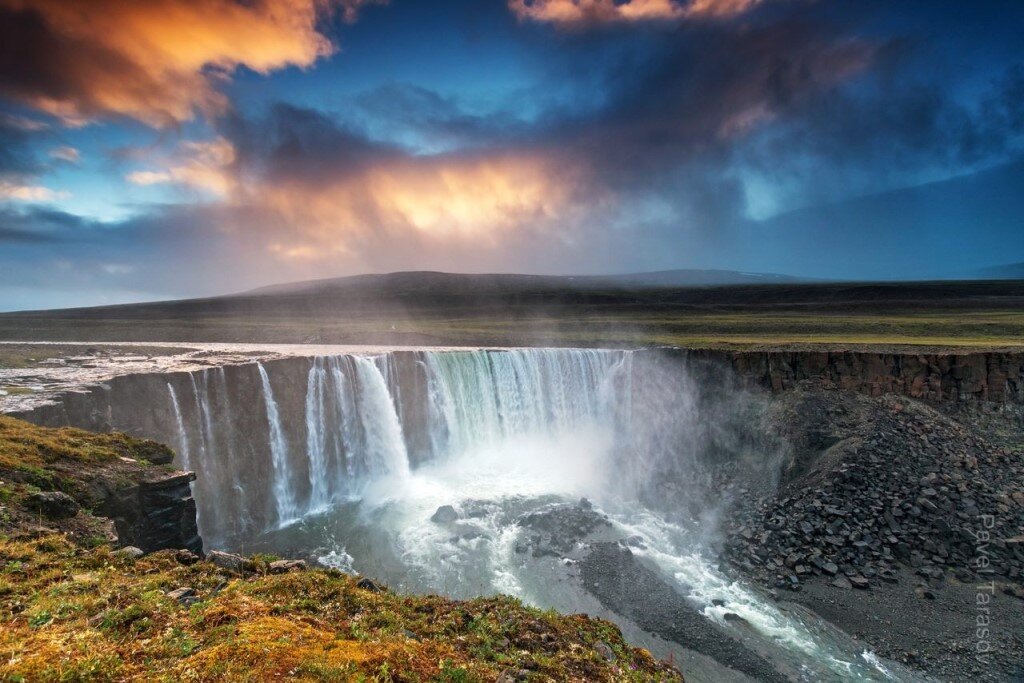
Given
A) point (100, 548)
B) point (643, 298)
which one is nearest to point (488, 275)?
point (643, 298)

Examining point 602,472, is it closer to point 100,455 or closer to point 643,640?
point 643,640

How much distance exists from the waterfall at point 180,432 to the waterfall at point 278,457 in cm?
338

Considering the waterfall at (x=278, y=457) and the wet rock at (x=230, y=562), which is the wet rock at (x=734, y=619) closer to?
the wet rock at (x=230, y=562)

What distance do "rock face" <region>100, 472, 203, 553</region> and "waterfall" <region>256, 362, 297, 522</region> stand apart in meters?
10.4

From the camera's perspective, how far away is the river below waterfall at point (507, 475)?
14.8 metres

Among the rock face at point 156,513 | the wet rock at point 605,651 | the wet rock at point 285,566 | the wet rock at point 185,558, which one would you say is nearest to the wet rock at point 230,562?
the wet rock at point 185,558

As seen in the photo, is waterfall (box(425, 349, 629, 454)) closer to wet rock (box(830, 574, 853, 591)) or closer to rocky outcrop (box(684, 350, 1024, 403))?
rocky outcrop (box(684, 350, 1024, 403))

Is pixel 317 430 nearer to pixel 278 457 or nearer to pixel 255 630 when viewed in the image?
pixel 278 457

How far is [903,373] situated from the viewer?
2505 cm

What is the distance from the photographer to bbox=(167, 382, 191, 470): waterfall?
18.3 metres

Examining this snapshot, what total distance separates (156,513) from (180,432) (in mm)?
9717

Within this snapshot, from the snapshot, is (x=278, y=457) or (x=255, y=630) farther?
(x=278, y=457)

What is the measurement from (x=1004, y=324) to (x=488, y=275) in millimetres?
131410

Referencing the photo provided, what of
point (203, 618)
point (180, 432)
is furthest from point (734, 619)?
point (180, 432)
